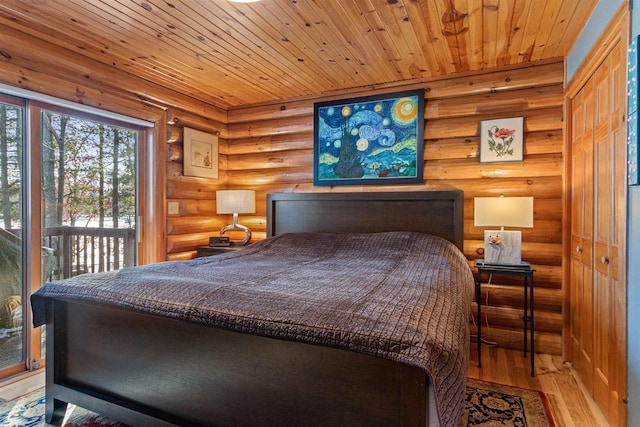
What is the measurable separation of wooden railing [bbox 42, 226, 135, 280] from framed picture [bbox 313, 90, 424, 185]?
1940 mm

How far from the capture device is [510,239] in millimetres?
2902

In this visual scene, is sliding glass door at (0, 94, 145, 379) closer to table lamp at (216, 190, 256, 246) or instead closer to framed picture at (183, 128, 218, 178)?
framed picture at (183, 128, 218, 178)

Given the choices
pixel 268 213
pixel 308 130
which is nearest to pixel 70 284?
pixel 268 213

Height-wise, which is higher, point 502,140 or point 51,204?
point 502,140

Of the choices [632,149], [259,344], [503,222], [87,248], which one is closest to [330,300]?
[259,344]

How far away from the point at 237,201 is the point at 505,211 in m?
2.52

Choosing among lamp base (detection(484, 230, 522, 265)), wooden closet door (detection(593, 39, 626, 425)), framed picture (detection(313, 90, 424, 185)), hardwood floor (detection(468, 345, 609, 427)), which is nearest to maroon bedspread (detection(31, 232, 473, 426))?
lamp base (detection(484, 230, 522, 265))

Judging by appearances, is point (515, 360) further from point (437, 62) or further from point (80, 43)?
point (80, 43)

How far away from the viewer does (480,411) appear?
2.12 metres

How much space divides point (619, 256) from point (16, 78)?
3.65 m

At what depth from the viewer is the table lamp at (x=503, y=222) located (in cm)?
277

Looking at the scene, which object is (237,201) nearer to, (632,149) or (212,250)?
(212,250)

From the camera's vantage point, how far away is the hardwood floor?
81.3 inches

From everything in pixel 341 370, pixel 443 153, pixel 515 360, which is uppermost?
pixel 443 153
